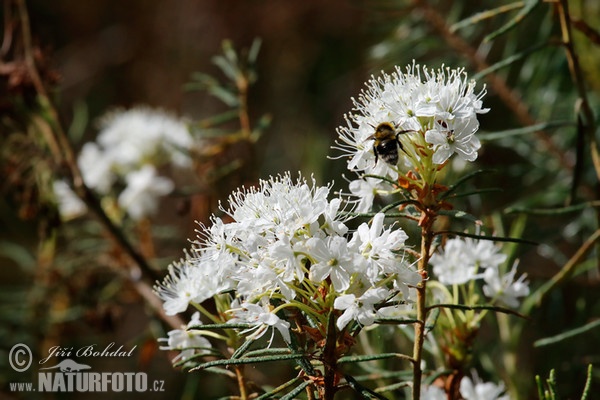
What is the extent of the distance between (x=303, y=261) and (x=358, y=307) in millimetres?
99

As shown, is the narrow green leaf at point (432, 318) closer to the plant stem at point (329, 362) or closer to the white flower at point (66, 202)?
the plant stem at point (329, 362)

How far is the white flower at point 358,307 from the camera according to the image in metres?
0.88

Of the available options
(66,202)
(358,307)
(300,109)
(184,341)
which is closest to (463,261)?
(358,307)

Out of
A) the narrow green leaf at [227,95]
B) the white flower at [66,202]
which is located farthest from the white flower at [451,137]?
the white flower at [66,202]

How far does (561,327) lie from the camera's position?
1708 millimetres

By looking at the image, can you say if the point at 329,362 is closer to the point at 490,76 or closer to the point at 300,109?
the point at 490,76

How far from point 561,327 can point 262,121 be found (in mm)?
868

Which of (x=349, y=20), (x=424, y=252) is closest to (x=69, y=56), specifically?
(x=349, y=20)

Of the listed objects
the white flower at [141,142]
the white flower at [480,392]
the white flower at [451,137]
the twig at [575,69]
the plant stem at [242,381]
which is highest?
the white flower at [141,142]

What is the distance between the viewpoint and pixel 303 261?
941 millimetres

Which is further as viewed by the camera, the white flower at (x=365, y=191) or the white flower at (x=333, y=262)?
the white flower at (x=365, y=191)

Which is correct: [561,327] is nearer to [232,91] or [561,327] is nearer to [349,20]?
[232,91]

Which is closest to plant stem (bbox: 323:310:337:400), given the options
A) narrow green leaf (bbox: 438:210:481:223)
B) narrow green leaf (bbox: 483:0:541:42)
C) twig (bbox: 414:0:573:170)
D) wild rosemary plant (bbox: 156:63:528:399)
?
wild rosemary plant (bbox: 156:63:528:399)

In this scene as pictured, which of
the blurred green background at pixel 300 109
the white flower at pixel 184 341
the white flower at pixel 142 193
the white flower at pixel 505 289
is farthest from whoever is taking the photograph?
the white flower at pixel 142 193
